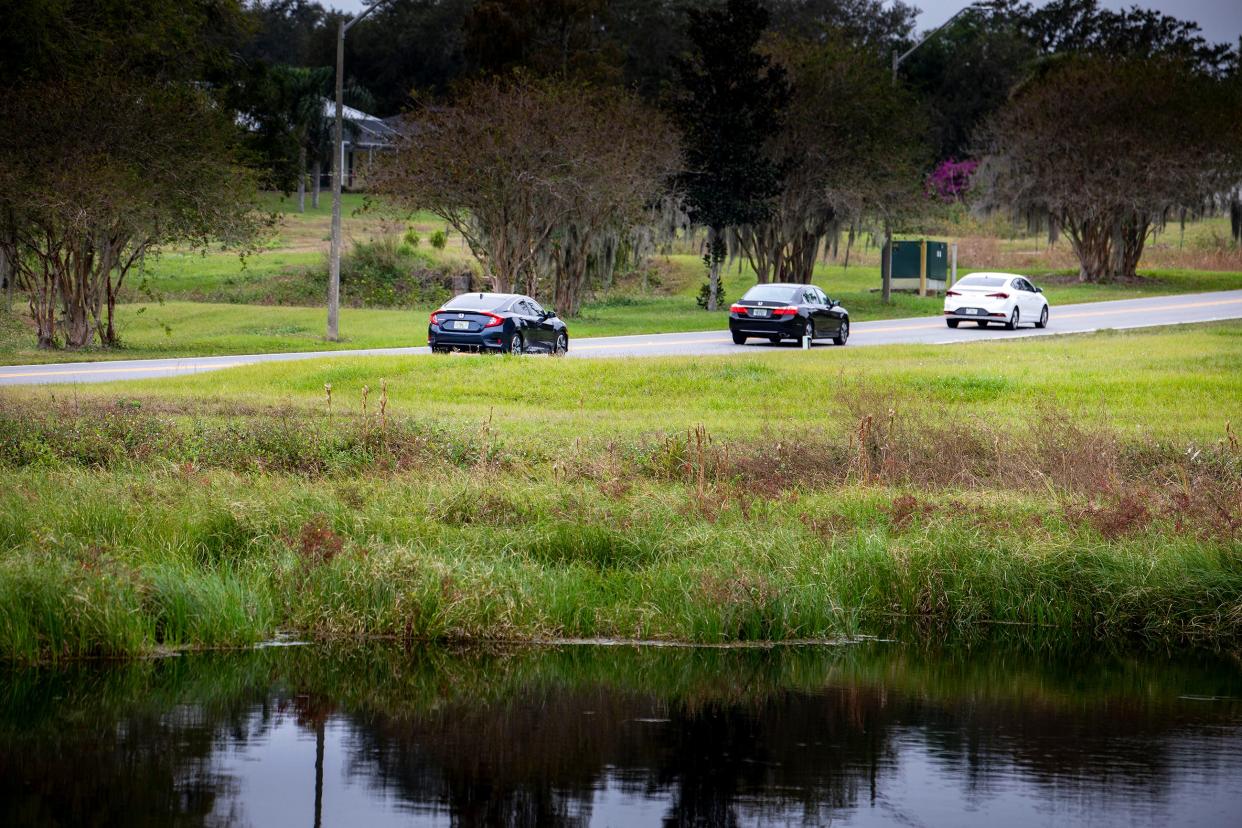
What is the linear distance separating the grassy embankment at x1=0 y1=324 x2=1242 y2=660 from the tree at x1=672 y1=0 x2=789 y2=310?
2810 centimetres

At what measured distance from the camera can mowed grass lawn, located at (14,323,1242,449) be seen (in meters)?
22.5

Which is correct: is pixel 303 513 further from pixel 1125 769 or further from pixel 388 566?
pixel 1125 769

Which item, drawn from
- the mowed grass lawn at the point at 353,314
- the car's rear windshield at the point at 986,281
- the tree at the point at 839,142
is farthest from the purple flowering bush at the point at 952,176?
the car's rear windshield at the point at 986,281

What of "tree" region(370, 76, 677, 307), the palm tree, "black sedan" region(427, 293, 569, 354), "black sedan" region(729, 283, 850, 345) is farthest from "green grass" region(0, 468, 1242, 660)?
the palm tree

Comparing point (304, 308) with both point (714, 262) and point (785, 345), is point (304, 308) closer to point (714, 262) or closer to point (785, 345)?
point (714, 262)

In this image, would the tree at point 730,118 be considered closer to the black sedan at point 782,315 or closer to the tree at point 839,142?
the tree at point 839,142

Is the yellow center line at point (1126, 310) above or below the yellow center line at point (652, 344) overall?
above

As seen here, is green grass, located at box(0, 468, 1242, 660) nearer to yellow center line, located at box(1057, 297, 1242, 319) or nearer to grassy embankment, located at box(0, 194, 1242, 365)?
grassy embankment, located at box(0, 194, 1242, 365)

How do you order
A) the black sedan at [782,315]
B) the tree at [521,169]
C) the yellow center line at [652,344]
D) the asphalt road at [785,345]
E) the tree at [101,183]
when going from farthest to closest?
the tree at [521,169], the black sedan at [782,315], the yellow center line at [652,344], the tree at [101,183], the asphalt road at [785,345]

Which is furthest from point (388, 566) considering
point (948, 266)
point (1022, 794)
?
point (948, 266)

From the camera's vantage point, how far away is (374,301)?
54.3 meters

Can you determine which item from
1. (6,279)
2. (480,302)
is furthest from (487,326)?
(6,279)

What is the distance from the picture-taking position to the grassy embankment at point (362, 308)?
39469 mm

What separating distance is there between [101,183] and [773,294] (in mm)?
15524
